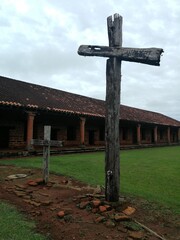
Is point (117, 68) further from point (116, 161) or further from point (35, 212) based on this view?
point (35, 212)

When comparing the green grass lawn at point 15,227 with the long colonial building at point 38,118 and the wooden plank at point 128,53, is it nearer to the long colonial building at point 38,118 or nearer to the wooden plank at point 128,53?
the wooden plank at point 128,53

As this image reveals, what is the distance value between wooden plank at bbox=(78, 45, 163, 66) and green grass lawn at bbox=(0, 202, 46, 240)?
3109 millimetres

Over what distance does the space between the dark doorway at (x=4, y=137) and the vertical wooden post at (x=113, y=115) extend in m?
11.6

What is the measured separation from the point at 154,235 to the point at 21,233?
1.84m

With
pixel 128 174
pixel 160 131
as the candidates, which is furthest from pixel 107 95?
pixel 160 131

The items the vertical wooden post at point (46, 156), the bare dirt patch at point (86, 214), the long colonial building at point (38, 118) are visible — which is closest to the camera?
the bare dirt patch at point (86, 214)

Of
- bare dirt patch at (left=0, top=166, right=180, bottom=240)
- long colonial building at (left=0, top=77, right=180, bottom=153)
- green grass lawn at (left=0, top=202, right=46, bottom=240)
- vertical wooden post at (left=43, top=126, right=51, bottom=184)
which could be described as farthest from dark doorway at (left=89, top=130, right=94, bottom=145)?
green grass lawn at (left=0, top=202, right=46, bottom=240)

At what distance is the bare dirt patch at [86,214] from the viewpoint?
3691 millimetres

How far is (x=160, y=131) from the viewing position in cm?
3200

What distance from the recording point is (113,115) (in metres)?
4.85

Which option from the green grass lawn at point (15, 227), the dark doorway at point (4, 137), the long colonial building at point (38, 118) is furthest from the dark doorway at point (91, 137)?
the green grass lawn at point (15, 227)

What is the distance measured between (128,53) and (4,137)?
40.1 ft

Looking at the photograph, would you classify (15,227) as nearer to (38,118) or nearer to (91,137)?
(38,118)

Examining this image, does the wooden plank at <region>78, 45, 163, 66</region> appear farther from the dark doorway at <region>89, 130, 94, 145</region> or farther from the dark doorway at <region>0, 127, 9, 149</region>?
the dark doorway at <region>89, 130, 94, 145</region>
